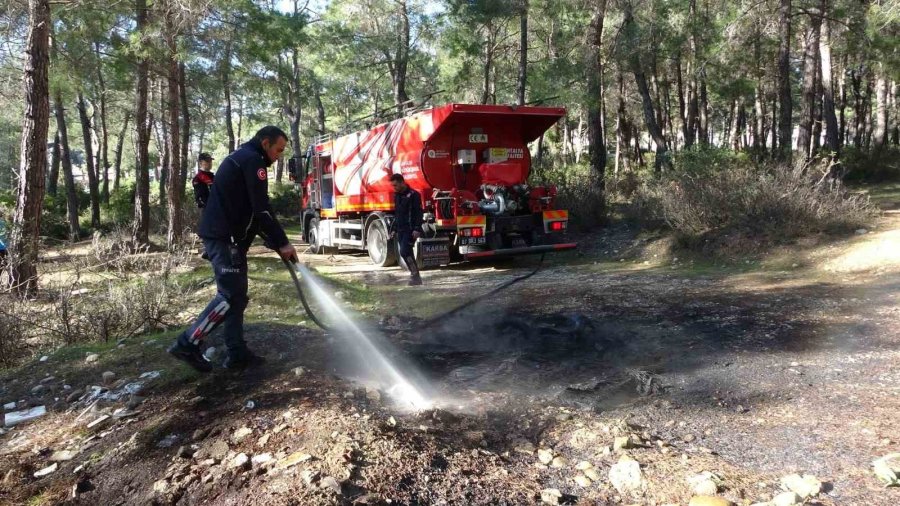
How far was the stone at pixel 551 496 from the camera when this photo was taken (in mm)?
2423

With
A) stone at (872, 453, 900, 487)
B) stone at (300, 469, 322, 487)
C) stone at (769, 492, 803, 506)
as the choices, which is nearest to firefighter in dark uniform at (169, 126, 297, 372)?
stone at (300, 469, 322, 487)

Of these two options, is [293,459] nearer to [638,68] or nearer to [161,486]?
[161,486]

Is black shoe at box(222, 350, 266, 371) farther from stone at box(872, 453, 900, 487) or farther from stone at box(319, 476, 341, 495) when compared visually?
stone at box(872, 453, 900, 487)

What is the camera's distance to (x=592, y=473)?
2662 millimetres

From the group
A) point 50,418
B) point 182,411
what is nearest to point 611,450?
point 182,411

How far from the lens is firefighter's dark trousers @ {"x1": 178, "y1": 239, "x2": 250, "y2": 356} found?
4020 millimetres

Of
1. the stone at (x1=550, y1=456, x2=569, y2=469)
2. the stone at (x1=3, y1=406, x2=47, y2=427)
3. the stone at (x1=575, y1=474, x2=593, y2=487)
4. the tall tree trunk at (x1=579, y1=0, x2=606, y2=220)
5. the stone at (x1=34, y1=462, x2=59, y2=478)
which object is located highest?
the tall tree trunk at (x1=579, y1=0, x2=606, y2=220)

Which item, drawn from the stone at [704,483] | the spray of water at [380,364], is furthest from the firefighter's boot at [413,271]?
the stone at [704,483]

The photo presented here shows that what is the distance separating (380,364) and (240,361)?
1035 mm

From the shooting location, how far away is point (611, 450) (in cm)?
285

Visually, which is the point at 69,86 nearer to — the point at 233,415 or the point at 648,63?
the point at 233,415

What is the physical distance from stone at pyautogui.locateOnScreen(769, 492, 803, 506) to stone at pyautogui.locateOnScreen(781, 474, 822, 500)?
0.04 meters

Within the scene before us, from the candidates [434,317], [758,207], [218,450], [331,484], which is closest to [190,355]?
[218,450]

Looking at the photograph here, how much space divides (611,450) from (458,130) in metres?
7.93
